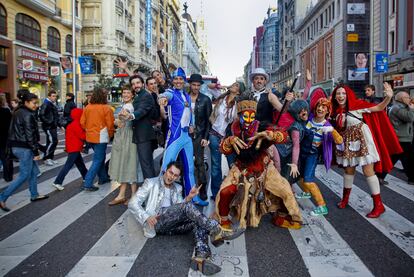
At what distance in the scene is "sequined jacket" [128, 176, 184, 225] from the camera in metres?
3.89

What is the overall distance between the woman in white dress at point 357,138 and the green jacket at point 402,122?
265cm

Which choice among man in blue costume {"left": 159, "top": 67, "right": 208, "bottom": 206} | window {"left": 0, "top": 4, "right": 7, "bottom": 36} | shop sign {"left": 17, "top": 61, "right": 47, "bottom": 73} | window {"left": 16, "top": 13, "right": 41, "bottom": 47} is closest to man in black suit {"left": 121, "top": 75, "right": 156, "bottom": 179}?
man in blue costume {"left": 159, "top": 67, "right": 208, "bottom": 206}

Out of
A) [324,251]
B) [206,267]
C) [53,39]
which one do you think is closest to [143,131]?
[206,267]

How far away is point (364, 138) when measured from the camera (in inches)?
194

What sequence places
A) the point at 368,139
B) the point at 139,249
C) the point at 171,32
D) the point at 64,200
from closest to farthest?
1. the point at 139,249
2. the point at 368,139
3. the point at 64,200
4. the point at 171,32

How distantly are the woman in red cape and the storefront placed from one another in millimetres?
25378

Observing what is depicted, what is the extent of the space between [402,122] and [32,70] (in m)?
25.9

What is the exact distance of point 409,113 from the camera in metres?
7.14

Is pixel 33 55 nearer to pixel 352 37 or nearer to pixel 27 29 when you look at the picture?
pixel 27 29

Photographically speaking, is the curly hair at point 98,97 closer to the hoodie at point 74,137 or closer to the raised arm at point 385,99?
the hoodie at point 74,137

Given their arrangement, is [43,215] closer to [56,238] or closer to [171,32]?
[56,238]

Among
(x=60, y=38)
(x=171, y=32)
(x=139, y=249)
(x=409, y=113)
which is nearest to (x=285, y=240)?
(x=139, y=249)

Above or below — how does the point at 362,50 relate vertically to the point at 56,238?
above

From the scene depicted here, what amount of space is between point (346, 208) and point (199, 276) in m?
3.08
